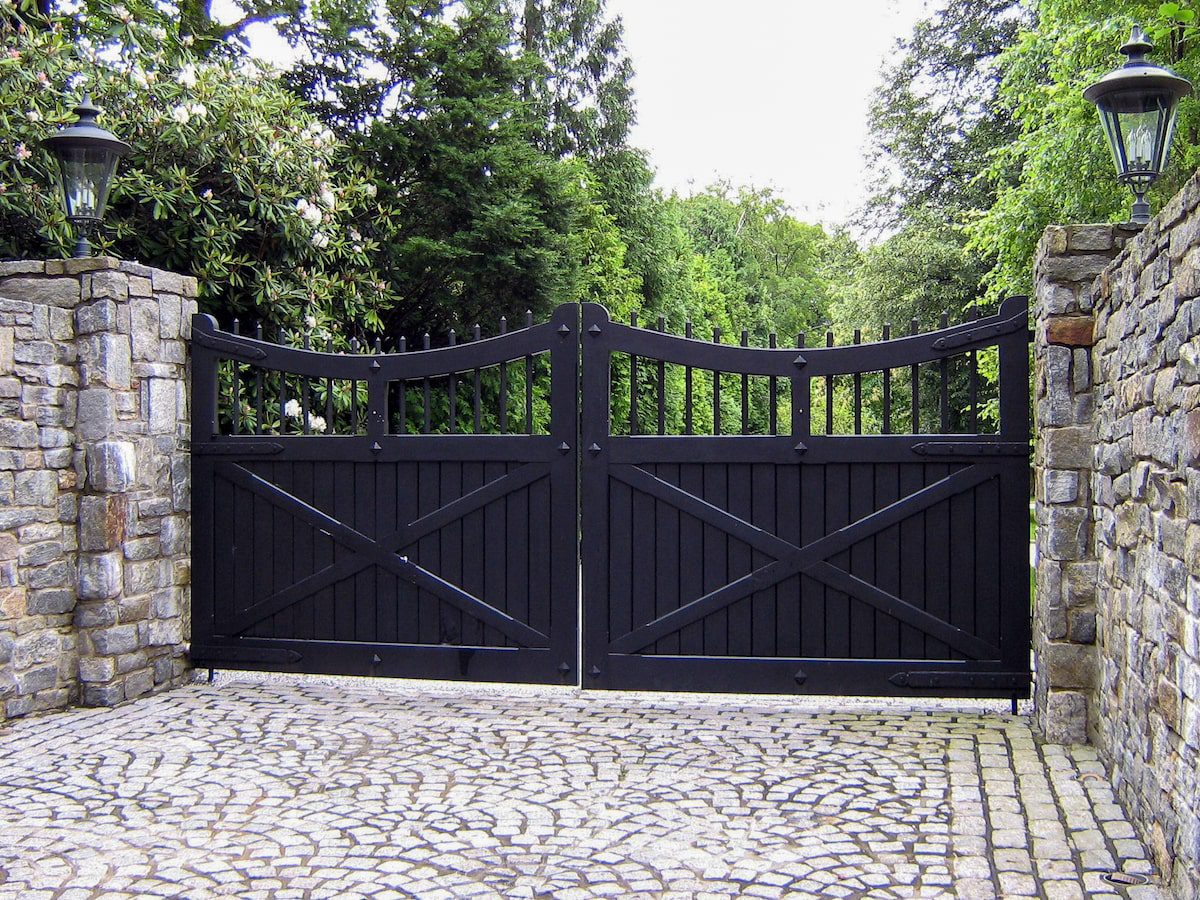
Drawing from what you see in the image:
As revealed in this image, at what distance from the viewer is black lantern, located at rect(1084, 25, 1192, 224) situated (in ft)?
15.8

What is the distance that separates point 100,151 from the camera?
Answer: 5.57 metres

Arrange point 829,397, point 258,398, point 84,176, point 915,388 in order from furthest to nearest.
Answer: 1. point 258,398
2. point 84,176
3. point 829,397
4. point 915,388

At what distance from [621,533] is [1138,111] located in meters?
3.05

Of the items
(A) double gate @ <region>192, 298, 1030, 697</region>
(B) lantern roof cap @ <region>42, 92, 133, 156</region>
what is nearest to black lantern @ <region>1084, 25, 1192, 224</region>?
(A) double gate @ <region>192, 298, 1030, 697</region>

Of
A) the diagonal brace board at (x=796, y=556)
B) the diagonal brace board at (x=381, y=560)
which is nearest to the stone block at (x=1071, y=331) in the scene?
the diagonal brace board at (x=796, y=556)

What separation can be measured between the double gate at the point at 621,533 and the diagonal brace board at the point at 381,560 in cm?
1

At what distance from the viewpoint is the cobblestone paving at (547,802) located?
3.28 m

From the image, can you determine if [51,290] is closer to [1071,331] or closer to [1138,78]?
[1071,331]

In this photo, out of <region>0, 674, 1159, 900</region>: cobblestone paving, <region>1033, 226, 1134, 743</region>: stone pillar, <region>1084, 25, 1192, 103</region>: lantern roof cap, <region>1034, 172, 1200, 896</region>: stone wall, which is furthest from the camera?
<region>1084, 25, 1192, 103</region>: lantern roof cap

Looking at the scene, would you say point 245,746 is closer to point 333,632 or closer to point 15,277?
point 333,632

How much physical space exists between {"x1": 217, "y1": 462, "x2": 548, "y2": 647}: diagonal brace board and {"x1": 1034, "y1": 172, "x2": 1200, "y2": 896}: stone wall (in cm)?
251

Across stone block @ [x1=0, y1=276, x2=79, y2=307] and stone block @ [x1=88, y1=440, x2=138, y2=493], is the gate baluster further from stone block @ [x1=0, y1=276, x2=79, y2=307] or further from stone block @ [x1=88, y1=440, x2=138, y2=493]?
stone block @ [x1=0, y1=276, x2=79, y2=307]

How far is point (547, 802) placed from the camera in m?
3.99

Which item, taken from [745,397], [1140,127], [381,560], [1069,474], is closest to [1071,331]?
[1069,474]
